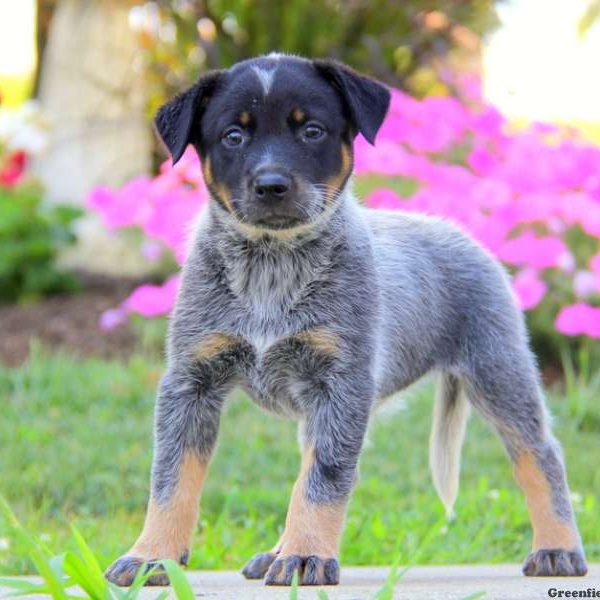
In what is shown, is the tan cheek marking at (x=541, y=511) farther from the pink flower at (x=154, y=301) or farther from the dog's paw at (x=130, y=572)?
the pink flower at (x=154, y=301)

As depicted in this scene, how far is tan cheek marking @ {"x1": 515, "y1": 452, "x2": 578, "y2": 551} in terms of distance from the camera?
4316 millimetres

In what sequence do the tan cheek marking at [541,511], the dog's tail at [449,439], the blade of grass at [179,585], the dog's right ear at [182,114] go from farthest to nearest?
the dog's tail at [449,439] < the tan cheek marking at [541,511] < the dog's right ear at [182,114] < the blade of grass at [179,585]

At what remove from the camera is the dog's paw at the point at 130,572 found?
365cm

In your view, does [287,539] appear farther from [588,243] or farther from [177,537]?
[588,243]

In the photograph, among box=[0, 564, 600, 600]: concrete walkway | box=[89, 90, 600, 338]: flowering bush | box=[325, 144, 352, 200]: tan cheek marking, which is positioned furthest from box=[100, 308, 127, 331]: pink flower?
box=[325, 144, 352, 200]: tan cheek marking

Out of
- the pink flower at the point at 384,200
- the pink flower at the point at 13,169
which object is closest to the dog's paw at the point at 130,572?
the pink flower at the point at 384,200

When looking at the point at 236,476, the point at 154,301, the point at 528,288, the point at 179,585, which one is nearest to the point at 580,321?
the point at 528,288

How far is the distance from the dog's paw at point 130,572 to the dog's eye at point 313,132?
1.42 m

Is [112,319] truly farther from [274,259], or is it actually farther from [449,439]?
[274,259]

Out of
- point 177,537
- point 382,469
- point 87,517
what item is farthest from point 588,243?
point 177,537

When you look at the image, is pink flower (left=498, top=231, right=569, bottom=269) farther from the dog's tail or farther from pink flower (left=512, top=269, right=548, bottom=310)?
the dog's tail

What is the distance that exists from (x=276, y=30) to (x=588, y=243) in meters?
3.84

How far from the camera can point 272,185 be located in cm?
385

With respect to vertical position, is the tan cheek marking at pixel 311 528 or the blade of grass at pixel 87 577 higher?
the blade of grass at pixel 87 577
